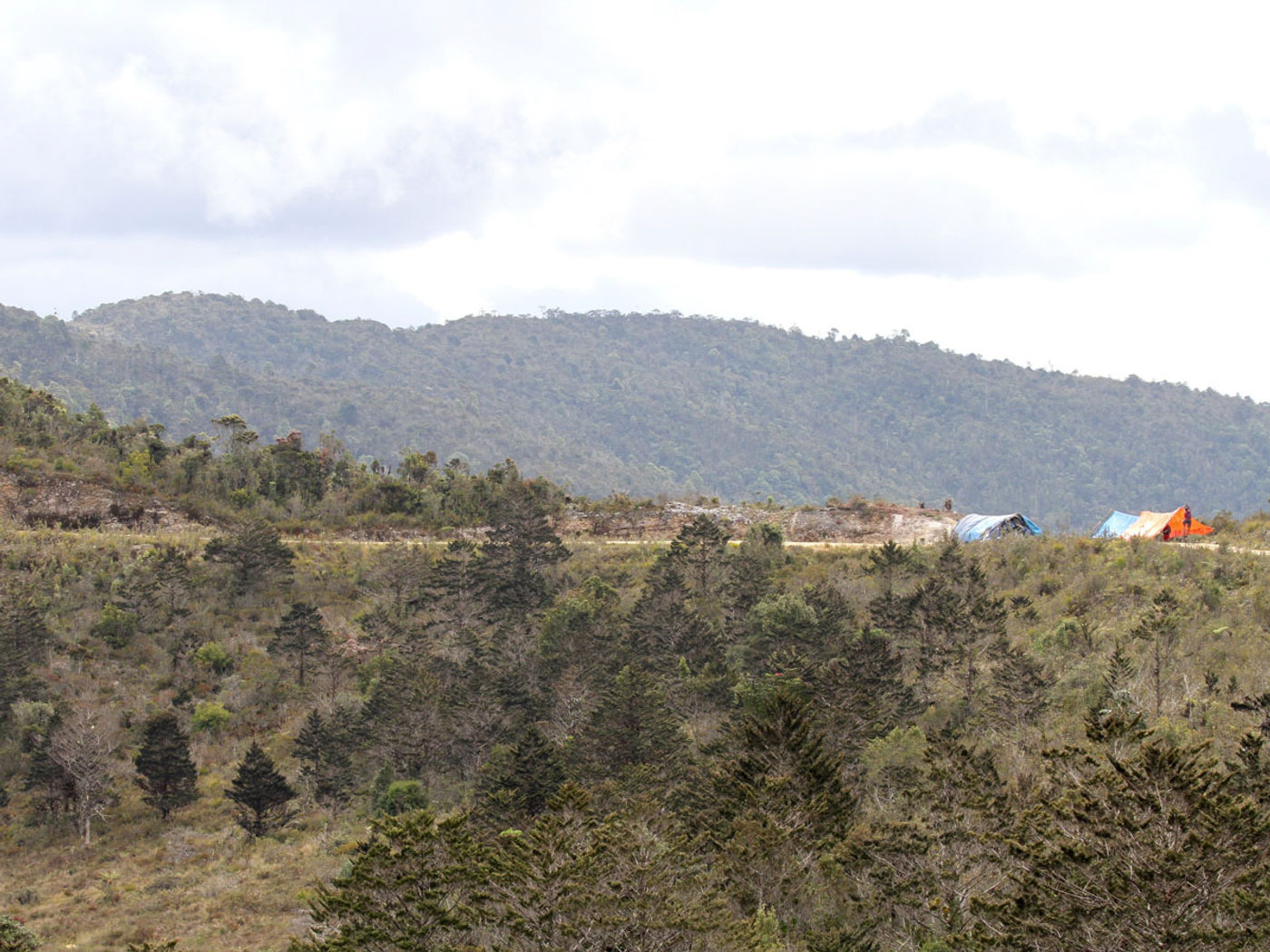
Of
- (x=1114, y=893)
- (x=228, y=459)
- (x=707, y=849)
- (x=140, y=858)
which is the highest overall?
(x=228, y=459)

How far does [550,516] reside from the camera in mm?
59375

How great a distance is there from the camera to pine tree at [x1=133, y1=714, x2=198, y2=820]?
34531 millimetres

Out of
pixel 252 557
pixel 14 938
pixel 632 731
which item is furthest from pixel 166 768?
pixel 14 938

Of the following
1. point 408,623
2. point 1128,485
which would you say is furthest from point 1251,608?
point 1128,485

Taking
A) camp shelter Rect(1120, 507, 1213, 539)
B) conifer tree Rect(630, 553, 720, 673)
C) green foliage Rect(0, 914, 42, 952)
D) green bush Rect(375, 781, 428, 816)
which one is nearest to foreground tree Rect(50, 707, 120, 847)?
green bush Rect(375, 781, 428, 816)

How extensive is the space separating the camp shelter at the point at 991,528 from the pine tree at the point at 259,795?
30.4 m

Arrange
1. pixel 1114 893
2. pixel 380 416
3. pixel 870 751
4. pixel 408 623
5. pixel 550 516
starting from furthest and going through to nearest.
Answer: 1. pixel 380 416
2. pixel 550 516
3. pixel 408 623
4. pixel 870 751
5. pixel 1114 893

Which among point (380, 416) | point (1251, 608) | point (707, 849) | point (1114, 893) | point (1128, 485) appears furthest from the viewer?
point (1128, 485)

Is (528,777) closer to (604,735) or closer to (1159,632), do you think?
(604,735)

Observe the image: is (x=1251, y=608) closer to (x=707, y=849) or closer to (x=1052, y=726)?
(x=1052, y=726)

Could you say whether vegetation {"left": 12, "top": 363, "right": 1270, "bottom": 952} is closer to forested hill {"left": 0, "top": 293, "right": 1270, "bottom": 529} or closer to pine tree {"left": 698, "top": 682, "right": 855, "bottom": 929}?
pine tree {"left": 698, "top": 682, "right": 855, "bottom": 929}

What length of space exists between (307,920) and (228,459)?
3996 cm

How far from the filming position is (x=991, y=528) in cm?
5069

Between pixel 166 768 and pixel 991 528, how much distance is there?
34.2m
